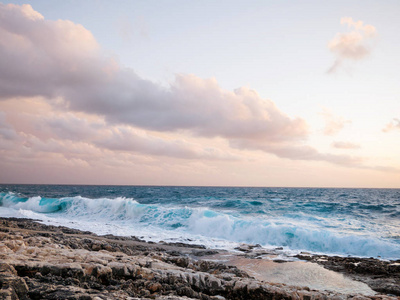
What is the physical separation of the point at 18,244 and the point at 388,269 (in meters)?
12.2

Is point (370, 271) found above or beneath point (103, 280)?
beneath

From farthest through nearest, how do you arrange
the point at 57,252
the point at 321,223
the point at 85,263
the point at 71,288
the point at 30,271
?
the point at 321,223 < the point at 57,252 < the point at 85,263 < the point at 30,271 < the point at 71,288

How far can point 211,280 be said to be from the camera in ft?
18.8

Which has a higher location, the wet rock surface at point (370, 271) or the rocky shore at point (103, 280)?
the rocky shore at point (103, 280)

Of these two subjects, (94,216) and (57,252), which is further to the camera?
(94,216)

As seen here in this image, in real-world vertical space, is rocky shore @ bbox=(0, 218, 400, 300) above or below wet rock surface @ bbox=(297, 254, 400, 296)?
above

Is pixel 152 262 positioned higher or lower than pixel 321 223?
higher

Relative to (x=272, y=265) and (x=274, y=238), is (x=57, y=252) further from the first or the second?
(x=274, y=238)

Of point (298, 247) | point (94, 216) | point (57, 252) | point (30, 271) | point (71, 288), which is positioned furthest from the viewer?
point (94, 216)

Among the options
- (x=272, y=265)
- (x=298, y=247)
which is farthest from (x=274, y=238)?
(x=272, y=265)

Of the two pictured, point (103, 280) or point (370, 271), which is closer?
point (103, 280)

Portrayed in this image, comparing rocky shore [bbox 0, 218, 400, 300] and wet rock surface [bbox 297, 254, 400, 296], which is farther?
wet rock surface [bbox 297, 254, 400, 296]

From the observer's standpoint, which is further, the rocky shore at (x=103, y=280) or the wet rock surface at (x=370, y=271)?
the wet rock surface at (x=370, y=271)

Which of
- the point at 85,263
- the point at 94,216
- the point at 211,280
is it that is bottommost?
the point at 94,216
